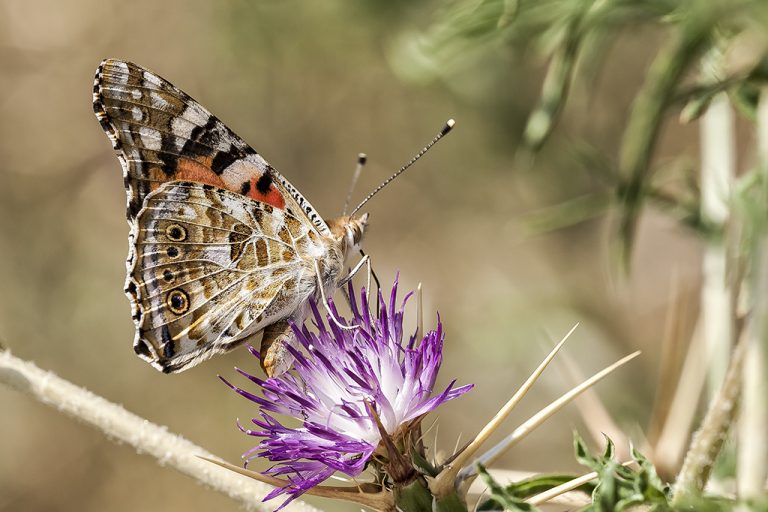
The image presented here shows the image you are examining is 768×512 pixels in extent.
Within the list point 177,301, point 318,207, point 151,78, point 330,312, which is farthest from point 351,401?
point 318,207

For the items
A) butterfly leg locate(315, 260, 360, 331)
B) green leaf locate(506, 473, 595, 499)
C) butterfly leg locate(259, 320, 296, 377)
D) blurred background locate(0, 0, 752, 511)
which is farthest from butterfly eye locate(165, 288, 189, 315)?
blurred background locate(0, 0, 752, 511)

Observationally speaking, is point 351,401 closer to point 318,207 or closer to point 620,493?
Answer: point 620,493

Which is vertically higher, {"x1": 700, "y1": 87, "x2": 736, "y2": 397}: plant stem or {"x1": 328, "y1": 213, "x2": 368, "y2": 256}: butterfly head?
{"x1": 700, "y1": 87, "x2": 736, "y2": 397}: plant stem

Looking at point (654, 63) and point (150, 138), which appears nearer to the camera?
point (654, 63)

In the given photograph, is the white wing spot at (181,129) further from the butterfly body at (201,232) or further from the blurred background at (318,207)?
the blurred background at (318,207)

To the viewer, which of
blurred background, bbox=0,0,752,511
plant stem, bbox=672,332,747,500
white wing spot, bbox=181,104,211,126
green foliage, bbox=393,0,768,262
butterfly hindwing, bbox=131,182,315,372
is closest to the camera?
green foliage, bbox=393,0,768,262

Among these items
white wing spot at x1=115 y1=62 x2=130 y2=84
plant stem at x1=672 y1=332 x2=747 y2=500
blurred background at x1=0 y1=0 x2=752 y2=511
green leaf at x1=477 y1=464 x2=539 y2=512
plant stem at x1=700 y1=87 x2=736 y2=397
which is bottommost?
blurred background at x1=0 y1=0 x2=752 y2=511

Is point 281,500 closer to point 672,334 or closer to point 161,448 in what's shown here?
point 161,448

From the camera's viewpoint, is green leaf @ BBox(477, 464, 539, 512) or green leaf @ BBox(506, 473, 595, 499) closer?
green leaf @ BBox(477, 464, 539, 512)

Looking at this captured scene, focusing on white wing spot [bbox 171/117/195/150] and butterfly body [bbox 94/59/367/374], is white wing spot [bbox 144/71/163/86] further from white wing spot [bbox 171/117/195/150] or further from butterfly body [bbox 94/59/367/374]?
white wing spot [bbox 171/117/195/150]
